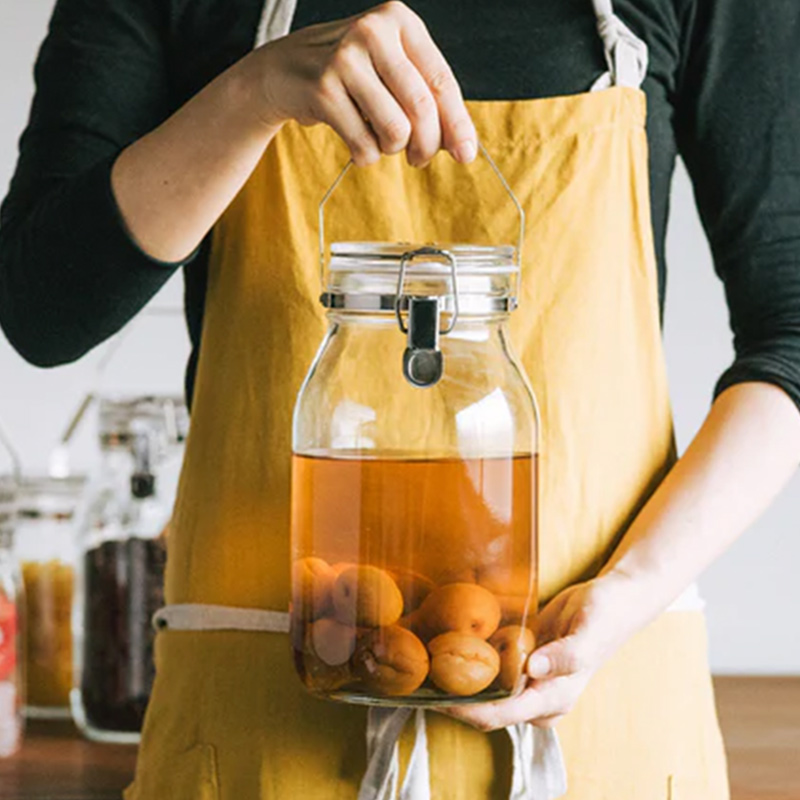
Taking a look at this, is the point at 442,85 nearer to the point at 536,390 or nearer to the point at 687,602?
the point at 536,390

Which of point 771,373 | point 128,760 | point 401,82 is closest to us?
point 401,82

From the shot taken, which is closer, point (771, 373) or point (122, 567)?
point (771, 373)

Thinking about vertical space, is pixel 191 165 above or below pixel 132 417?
above

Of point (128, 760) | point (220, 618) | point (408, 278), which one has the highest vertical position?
point (408, 278)

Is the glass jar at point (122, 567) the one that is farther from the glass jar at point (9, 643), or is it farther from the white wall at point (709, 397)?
the white wall at point (709, 397)

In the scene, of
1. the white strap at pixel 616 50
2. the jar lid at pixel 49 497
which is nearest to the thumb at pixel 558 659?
the white strap at pixel 616 50

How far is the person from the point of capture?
0.96 metres

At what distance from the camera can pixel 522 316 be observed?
997mm

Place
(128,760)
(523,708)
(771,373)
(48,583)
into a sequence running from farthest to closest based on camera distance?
(48,583) < (128,760) < (771,373) < (523,708)

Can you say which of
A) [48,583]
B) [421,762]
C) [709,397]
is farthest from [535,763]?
[709,397]

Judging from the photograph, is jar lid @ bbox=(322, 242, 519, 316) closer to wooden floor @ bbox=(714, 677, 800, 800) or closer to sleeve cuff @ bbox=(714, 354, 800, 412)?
sleeve cuff @ bbox=(714, 354, 800, 412)

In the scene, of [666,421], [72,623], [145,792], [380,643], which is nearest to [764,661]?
[72,623]

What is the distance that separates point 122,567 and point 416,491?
82 centimetres

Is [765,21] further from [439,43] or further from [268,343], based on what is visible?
[268,343]
